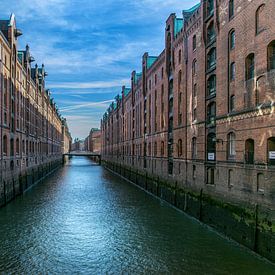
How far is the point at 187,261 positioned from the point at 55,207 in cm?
1493

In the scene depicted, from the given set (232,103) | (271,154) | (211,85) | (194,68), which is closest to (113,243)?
(271,154)

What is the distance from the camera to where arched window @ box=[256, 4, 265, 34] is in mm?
15995

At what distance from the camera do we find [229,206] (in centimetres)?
1627

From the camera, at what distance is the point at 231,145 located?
1947 cm

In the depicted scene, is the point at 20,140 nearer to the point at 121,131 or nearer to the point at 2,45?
the point at 2,45

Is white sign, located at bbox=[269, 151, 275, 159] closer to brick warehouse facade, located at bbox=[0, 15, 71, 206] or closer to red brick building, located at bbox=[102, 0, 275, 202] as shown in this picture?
red brick building, located at bbox=[102, 0, 275, 202]

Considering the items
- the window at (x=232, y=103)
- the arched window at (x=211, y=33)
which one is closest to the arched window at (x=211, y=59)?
the arched window at (x=211, y=33)

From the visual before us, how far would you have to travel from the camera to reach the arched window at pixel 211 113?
22.3 metres

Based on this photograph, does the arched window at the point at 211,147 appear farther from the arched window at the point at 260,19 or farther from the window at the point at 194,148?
the arched window at the point at 260,19

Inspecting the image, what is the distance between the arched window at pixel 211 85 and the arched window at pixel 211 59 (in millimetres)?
771

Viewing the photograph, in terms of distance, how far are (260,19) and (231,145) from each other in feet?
23.7

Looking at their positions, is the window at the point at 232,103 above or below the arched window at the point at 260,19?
below

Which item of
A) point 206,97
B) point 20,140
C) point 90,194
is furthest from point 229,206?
point 20,140

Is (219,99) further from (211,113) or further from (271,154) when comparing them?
(271,154)
